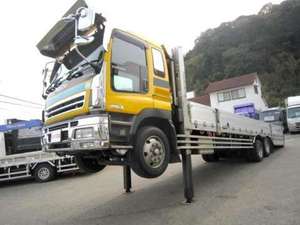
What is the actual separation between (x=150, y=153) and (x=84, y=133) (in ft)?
3.92

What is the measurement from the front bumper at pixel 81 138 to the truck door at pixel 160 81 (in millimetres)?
1335

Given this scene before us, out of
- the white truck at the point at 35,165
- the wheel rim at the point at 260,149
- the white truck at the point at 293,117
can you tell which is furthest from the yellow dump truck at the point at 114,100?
the white truck at the point at 293,117

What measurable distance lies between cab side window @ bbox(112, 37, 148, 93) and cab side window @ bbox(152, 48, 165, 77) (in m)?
0.30

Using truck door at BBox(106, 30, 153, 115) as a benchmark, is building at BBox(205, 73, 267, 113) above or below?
above

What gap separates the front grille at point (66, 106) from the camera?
183 inches

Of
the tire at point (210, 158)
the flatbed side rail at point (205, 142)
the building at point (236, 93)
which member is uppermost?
the building at point (236, 93)

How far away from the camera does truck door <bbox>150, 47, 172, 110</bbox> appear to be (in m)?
5.40

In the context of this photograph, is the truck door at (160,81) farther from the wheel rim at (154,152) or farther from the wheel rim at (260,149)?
the wheel rim at (260,149)

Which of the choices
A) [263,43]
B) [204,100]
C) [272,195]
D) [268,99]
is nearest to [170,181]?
[272,195]

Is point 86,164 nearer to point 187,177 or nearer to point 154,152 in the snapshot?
point 154,152

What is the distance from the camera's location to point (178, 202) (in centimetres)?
611

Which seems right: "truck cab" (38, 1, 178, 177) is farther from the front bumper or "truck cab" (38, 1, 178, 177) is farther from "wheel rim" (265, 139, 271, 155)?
"wheel rim" (265, 139, 271, 155)

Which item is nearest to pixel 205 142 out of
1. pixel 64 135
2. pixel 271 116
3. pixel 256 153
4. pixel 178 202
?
pixel 178 202

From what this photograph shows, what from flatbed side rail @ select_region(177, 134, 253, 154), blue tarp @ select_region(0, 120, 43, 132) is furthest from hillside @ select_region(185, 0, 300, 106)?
flatbed side rail @ select_region(177, 134, 253, 154)
